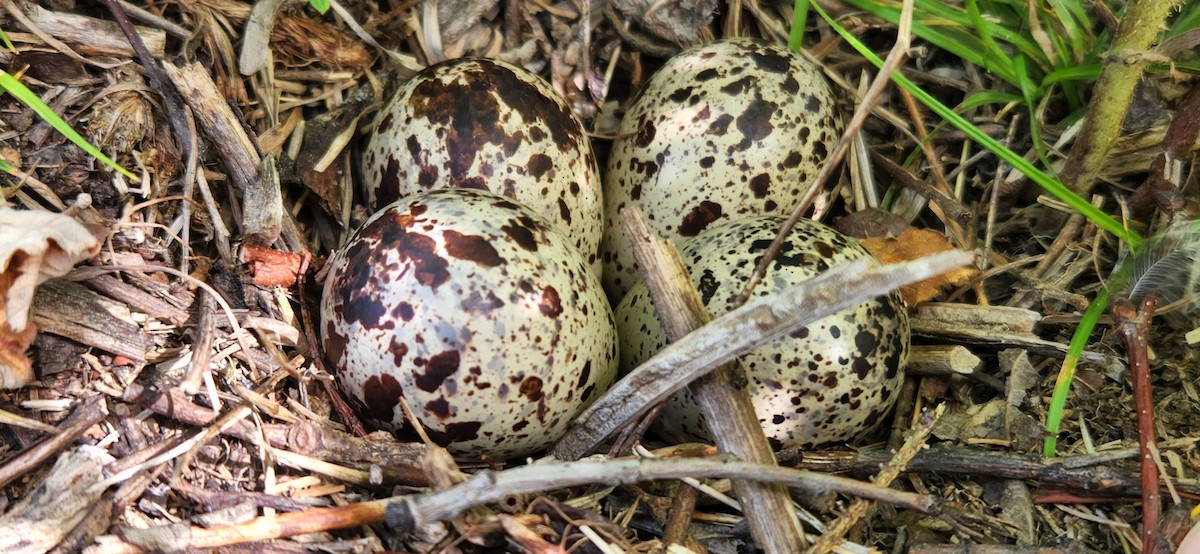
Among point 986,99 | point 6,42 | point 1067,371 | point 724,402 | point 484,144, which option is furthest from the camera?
point 986,99

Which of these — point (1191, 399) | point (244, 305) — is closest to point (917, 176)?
point (1191, 399)

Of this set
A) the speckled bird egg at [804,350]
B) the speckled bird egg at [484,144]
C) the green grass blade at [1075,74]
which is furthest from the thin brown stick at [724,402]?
the green grass blade at [1075,74]

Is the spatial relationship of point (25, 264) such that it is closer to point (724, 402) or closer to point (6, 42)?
point (6, 42)

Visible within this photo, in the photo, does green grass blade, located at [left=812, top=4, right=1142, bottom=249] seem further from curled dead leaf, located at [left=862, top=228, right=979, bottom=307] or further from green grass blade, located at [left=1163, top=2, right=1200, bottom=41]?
green grass blade, located at [left=1163, top=2, right=1200, bottom=41]

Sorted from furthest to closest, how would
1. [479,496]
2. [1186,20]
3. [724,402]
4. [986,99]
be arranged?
[986,99] < [1186,20] < [724,402] < [479,496]

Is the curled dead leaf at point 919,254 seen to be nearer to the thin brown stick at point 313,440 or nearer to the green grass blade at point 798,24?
the green grass blade at point 798,24

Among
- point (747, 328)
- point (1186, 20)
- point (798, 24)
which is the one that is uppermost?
point (1186, 20)

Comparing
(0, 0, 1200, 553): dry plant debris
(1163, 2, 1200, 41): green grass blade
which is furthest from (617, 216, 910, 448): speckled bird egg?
(1163, 2, 1200, 41): green grass blade

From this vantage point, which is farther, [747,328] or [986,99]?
[986,99]

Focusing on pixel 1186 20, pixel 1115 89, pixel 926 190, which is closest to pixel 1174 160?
pixel 1115 89
